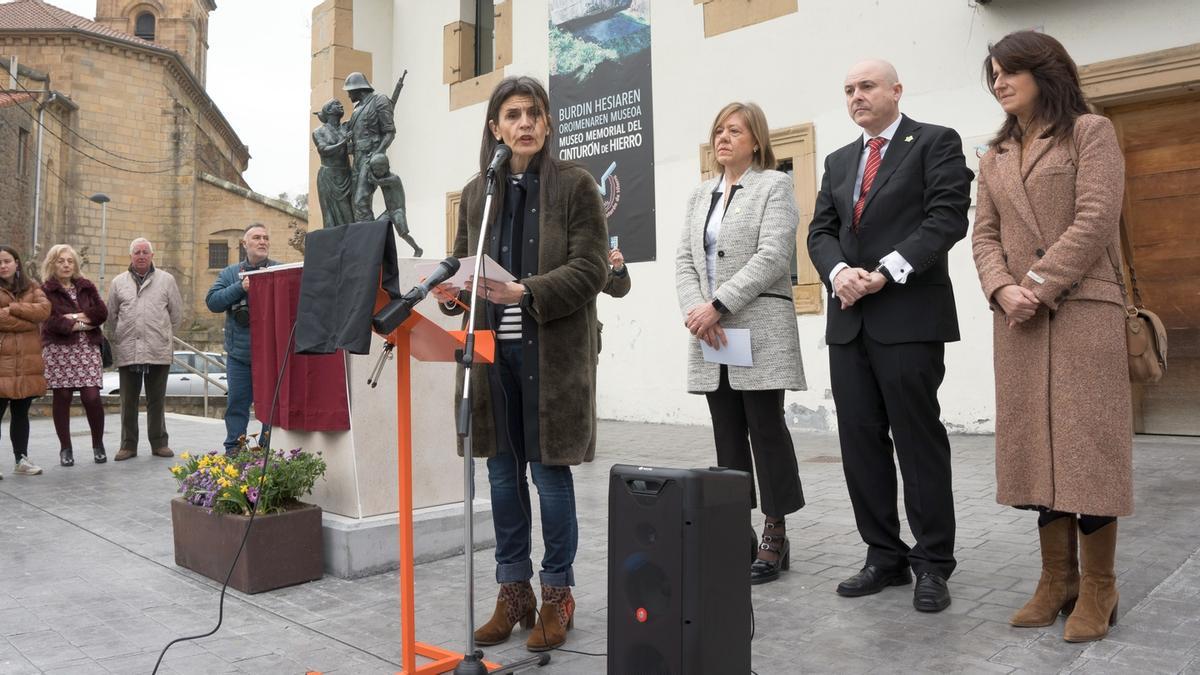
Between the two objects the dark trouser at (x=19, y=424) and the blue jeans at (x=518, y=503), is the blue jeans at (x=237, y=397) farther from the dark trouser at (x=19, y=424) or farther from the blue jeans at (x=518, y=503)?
the blue jeans at (x=518, y=503)

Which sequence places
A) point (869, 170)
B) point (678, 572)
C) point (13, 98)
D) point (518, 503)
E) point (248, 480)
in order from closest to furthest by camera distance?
point (678, 572) < point (518, 503) < point (869, 170) < point (248, 480) < point (13, 98)

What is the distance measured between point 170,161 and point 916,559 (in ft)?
150

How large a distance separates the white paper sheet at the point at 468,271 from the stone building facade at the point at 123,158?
38513 millimetres

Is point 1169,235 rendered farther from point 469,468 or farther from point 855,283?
point 469,468

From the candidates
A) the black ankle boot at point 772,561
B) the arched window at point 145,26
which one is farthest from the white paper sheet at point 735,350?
the arched window at point 145,26

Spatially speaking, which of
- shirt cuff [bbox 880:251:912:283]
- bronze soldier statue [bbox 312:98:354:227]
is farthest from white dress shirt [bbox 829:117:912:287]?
bronze soldier statue [bbox 312:98:354:227]

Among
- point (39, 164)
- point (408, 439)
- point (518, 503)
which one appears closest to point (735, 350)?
point (518, 503)

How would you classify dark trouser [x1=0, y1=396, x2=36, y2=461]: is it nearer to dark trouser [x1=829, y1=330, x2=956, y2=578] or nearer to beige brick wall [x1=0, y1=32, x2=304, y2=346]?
dark trouser [x1=829, y1=330, x2=956, y2=578]

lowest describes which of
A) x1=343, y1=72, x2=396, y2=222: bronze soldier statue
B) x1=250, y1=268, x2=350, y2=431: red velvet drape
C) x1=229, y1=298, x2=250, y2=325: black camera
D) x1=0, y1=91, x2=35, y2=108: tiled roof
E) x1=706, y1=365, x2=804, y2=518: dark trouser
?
x1=706, y1=365, x2=804, y2=518: dark trouser

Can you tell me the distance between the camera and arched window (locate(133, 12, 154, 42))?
57.2 metres

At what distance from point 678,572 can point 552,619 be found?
37.7 inches

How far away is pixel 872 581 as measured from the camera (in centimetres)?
363

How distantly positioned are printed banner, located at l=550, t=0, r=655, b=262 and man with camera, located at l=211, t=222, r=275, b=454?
5.16 metres

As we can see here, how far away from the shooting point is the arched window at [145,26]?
57188 mm
